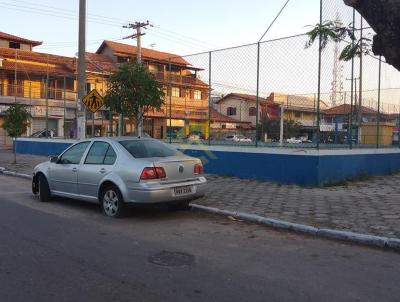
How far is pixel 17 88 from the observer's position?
43500 mm

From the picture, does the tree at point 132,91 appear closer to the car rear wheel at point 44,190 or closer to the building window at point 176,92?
the building window at point 176,92

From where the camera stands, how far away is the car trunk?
8.58 meters

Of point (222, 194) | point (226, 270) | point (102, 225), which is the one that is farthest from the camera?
point (222, 194)

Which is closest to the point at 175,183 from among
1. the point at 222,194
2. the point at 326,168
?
the point at 222,194

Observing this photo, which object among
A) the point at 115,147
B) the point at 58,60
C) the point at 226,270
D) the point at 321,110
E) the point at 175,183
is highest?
the point at 58,60

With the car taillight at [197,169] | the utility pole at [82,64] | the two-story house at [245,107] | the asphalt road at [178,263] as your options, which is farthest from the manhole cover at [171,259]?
the utility pole at [82,64]

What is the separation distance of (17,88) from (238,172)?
1346 inches

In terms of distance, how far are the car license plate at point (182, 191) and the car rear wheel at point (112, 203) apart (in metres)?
0.95

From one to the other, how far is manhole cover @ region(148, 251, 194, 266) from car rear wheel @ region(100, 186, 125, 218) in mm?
2389

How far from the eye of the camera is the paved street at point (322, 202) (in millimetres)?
8211

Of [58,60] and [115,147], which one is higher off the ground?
[58,60]

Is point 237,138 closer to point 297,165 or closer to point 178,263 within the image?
point 297,165

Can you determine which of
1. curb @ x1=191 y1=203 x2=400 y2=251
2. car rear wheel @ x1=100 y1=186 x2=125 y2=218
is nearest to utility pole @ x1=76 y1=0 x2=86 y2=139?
car rear wheel @ x1=100 y1=186 x2=125 y2=218

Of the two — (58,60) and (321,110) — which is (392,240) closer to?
(321,110)
